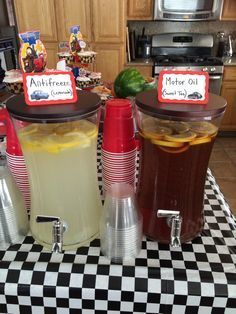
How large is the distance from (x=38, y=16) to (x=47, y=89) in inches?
111

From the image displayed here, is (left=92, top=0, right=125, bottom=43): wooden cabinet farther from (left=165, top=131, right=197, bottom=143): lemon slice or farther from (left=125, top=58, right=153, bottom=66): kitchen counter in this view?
(left=165, top=131, right=197, bottom=143): lemon slice

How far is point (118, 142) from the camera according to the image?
654 millimetres

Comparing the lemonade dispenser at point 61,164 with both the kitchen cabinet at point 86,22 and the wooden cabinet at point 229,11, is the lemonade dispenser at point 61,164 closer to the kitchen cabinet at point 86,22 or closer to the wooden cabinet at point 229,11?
the kitchen cabinet at point 86,22

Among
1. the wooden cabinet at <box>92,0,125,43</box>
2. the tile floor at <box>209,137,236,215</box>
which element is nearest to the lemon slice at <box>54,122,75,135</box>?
the tile floor at <box>209,137,236,215</box>

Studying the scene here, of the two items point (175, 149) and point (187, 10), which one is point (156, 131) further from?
point (187, 10)

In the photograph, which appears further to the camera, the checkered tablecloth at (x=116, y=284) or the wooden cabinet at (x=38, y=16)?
the wooden cabinet at (x=38, y=16)

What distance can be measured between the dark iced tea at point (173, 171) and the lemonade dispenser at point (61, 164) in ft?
0.37

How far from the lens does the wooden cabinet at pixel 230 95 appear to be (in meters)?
2.88

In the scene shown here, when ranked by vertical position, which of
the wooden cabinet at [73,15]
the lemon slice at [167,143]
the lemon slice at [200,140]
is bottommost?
the lemon slice at [167,143]

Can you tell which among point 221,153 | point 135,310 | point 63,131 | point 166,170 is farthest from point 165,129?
point 221,153

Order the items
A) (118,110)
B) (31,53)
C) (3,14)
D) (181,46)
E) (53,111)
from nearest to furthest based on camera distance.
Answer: (53,111) < (118,110) < (31,53) < (3,14) < (181,46)

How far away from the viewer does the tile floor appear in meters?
2.10

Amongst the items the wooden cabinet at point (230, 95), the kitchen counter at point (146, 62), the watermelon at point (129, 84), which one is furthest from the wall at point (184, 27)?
the watermelon at point (129, 84)

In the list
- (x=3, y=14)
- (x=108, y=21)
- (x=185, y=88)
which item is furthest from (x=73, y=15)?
(x=185, y=88)
